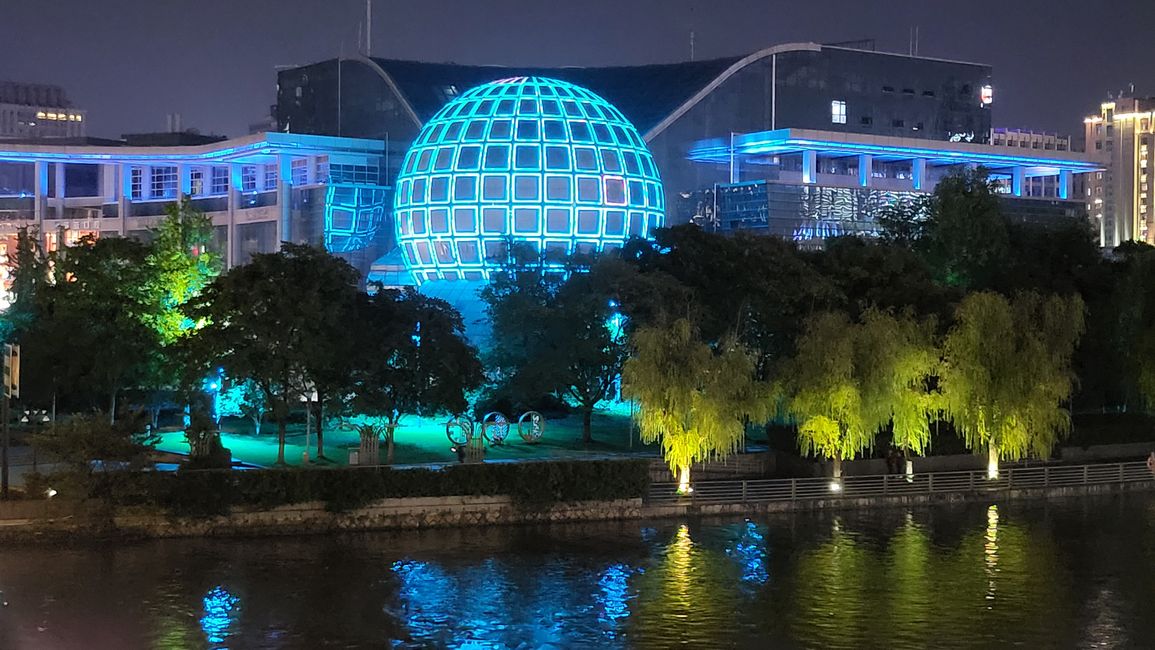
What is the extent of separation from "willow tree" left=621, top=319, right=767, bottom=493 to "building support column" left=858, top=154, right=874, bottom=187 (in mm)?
33800

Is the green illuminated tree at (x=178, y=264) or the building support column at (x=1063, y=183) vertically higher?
the building support column at (x=1063, y=183)

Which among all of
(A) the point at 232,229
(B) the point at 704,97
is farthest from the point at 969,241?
(A) the point at 232,229

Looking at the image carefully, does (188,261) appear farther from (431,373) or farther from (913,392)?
(913,392)

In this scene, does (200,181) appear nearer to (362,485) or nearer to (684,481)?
(684,481)

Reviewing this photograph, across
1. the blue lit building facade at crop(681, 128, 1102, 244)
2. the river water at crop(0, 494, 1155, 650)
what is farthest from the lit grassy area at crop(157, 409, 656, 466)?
the blue lit building facade at crop(681, 128, 1102, 244)

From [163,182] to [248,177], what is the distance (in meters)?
6.90

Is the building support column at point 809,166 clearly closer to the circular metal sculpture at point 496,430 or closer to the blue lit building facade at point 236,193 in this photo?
the blue lit building facade at point 236,193

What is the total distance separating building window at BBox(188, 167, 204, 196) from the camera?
78125 mm

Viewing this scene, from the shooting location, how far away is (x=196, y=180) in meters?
79.2

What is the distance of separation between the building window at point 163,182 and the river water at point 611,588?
5248 cm

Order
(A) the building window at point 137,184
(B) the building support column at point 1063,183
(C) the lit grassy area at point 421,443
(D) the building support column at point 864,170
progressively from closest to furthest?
(C) the lit grassy area at point 421,443 → (D) the building support column at point 864,170 → (B) the building support column at point 1063,183 → (A) the building window at point 137,184

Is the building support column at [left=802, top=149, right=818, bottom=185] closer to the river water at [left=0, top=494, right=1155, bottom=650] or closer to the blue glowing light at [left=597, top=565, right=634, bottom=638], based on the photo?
the river water at [left=0, top=494, right=1155, bottom=650]

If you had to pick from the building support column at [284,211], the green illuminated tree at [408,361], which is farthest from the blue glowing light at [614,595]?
the building support column at [284,211]

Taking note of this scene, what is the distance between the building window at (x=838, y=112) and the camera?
69625 millimetres
